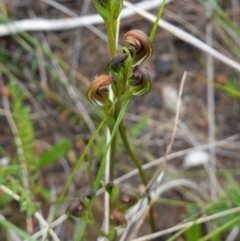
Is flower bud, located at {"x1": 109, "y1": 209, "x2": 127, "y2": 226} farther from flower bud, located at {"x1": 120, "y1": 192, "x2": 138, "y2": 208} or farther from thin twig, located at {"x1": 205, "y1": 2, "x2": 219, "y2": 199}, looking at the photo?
thin twig, located at {"x1": 205, "y1": 2, "x2": 219, "y2": 199}

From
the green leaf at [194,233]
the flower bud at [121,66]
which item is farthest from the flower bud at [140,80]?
the green leaf at [194,233]

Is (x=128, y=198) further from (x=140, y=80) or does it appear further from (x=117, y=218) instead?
(x=140, y=80)

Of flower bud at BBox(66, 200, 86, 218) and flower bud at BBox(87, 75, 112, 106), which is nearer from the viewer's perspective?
flower bud at BBox(87, 75, 112, 106)

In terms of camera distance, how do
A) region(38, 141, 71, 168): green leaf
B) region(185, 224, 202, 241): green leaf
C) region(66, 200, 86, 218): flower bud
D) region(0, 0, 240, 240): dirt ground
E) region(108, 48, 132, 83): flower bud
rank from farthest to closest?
region(0, 0, 240, 240): dirt ground → region(38, 141, 71, 168): green leaf → region(185, 224, 202, 241): green leaf → region(66, 200, 86, 218): flower bud → region(108, 48, 132, 83): flower bud

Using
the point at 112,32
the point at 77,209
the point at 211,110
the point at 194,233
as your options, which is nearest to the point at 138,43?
the point at 112,32

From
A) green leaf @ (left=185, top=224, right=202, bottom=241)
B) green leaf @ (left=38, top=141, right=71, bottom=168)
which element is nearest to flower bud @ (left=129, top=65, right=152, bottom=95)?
green leaf @ (left=185, top=224, right=202, bottom=241)

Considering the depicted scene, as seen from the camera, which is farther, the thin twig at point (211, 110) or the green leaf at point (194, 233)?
the thin twig at point (211, 110)

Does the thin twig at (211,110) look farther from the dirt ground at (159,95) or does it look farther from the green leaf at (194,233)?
the green leaf at (194,233)
